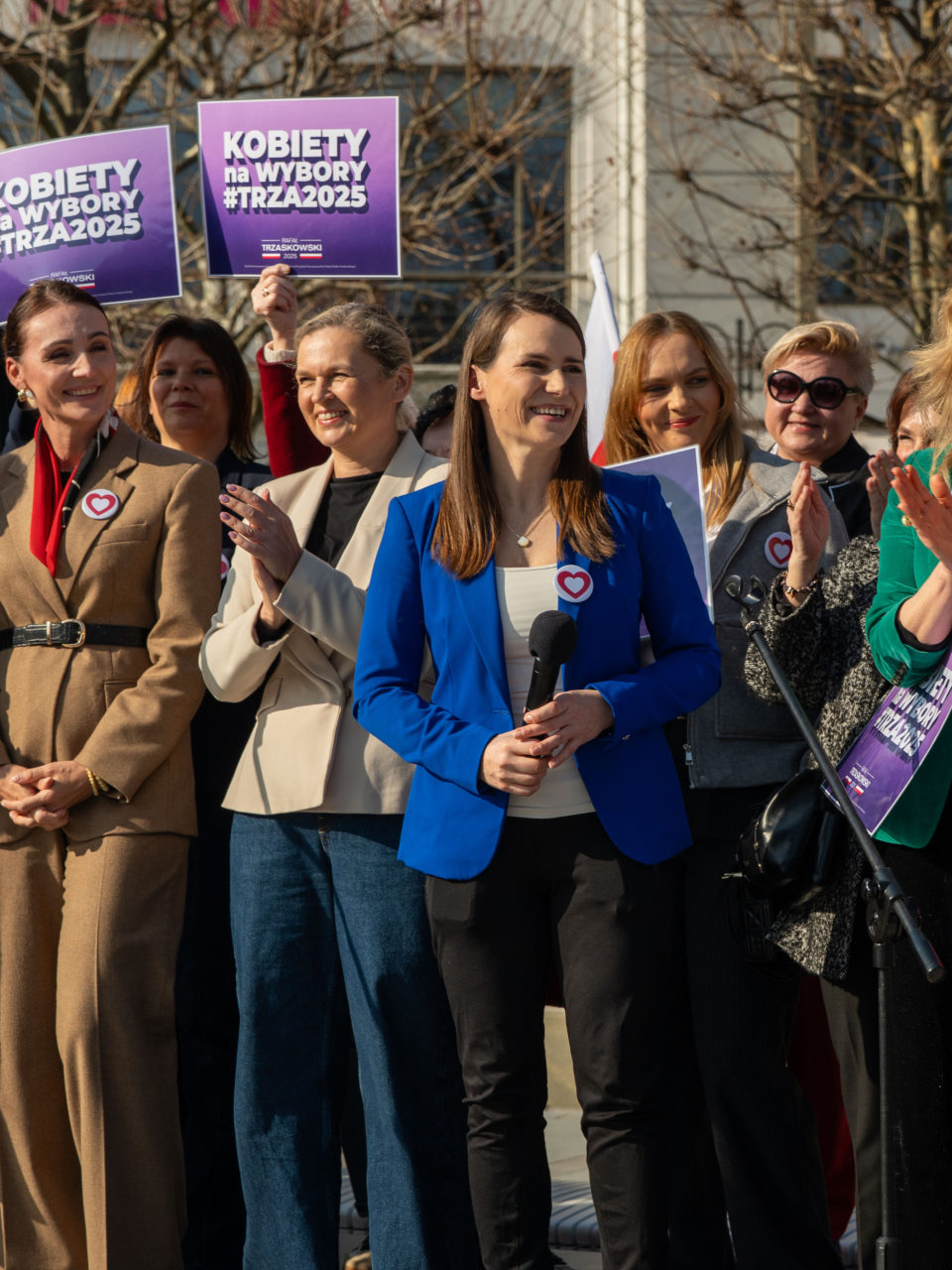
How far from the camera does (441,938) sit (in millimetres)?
3486

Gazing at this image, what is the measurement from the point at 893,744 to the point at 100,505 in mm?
2119

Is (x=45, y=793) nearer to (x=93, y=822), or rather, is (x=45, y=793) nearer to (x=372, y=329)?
(x=93, y=822)

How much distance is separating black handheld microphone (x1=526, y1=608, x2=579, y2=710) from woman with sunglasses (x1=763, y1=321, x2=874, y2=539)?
1.62m

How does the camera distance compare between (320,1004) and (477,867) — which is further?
(320,1004)

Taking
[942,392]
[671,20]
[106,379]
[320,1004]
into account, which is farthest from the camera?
[671,20]

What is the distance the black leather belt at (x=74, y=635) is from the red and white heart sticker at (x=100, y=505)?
0.28 meters

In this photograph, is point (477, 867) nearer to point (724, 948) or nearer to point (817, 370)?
point (724, 948)

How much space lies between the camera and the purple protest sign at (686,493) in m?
3.88

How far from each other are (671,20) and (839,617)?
909 centimetres

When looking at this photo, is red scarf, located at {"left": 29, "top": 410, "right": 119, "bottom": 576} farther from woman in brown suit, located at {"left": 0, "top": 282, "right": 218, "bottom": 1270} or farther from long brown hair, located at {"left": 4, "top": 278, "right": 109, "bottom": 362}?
long brown hair, located at {"left": 4, "top": 278, "right": 109, "bottom": 362}

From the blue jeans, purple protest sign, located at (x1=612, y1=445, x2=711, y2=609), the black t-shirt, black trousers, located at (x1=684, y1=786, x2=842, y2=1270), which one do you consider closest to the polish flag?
purple protest sign, located at (x1=612, y1=445, x2=711, y2=609)

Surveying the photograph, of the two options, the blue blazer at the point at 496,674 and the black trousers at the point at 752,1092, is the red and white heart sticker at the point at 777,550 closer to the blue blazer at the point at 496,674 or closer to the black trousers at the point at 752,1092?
the blue blazer at the point at 496,674

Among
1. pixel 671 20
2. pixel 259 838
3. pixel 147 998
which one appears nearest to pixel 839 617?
pixel 259 838

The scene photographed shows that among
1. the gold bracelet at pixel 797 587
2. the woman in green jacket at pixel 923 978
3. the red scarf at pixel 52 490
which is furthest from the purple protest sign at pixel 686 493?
the red scarf at pixel 52 490
